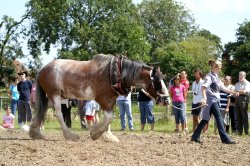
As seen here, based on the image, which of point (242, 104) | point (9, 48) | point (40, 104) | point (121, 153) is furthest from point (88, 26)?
point (121, 153)

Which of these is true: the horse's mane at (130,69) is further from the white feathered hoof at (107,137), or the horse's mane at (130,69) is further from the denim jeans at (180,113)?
the denim jeans at (180,113)

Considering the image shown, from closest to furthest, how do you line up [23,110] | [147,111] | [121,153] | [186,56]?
[121,153] < [147,111] < [23,110] < [186,56]

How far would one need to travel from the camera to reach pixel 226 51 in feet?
229

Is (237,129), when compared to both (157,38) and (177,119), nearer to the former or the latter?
(177,119)

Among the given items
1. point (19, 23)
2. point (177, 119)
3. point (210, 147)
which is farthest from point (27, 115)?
point (19, 23)

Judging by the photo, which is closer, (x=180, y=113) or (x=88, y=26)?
(x=180, y=113)

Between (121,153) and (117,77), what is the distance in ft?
5.96

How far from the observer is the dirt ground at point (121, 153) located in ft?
24.1

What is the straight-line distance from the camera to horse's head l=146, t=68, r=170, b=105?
9414 mm

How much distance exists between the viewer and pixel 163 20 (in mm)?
72062

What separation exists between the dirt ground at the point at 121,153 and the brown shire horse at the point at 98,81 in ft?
2.50

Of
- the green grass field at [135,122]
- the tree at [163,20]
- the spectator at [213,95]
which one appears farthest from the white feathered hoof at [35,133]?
the tree at [163,20]

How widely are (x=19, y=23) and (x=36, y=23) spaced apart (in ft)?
5.80

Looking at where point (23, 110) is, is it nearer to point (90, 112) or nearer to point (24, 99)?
point (24, 99)
